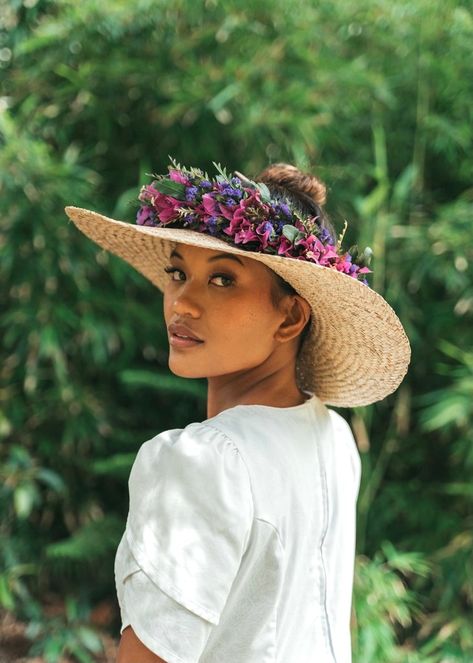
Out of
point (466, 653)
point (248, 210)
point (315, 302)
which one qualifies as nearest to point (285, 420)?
point (315, 302)

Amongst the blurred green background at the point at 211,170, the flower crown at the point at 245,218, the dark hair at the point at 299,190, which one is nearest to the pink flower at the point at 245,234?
the flower crown at the point at 245,218

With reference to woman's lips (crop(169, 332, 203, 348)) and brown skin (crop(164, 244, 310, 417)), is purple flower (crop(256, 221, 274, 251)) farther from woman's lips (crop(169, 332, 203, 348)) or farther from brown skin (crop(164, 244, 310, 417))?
woman's lips (crop(169, 332, 203, 348))

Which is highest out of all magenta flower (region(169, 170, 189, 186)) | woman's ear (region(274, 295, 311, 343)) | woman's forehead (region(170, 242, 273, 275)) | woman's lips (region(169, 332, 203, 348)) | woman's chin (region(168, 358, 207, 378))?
magenta flower (region(169, 170, 189, 186))

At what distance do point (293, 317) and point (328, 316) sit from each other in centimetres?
5

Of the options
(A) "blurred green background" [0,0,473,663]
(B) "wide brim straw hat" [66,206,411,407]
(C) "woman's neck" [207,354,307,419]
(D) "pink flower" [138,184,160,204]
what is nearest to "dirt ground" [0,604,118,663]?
(A) "blurred green background" [0,0,473,663]

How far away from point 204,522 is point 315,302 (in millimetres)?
363

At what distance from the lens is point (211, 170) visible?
2.92 meters

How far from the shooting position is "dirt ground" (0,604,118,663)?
2.79 m

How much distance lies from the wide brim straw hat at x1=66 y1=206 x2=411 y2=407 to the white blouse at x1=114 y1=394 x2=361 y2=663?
0.14 m

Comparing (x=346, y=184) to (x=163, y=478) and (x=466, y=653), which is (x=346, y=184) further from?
(x=163, y=478)

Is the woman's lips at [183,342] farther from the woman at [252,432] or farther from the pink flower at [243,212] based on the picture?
the pink flower at [243,212]

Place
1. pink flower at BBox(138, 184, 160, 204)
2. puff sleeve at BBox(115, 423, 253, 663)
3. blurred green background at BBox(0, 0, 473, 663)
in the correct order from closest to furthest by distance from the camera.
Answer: puff sleeve at BBox(115, 423, 253, 663) → pink flower at BBox(138, 184, 160, 204) → blurred green background at BBox(0, 0, 473, 663)

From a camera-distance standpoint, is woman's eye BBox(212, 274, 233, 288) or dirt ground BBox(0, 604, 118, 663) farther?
dirt ground BBox(0, 604, 118, 663)

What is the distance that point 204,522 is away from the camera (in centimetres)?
102
